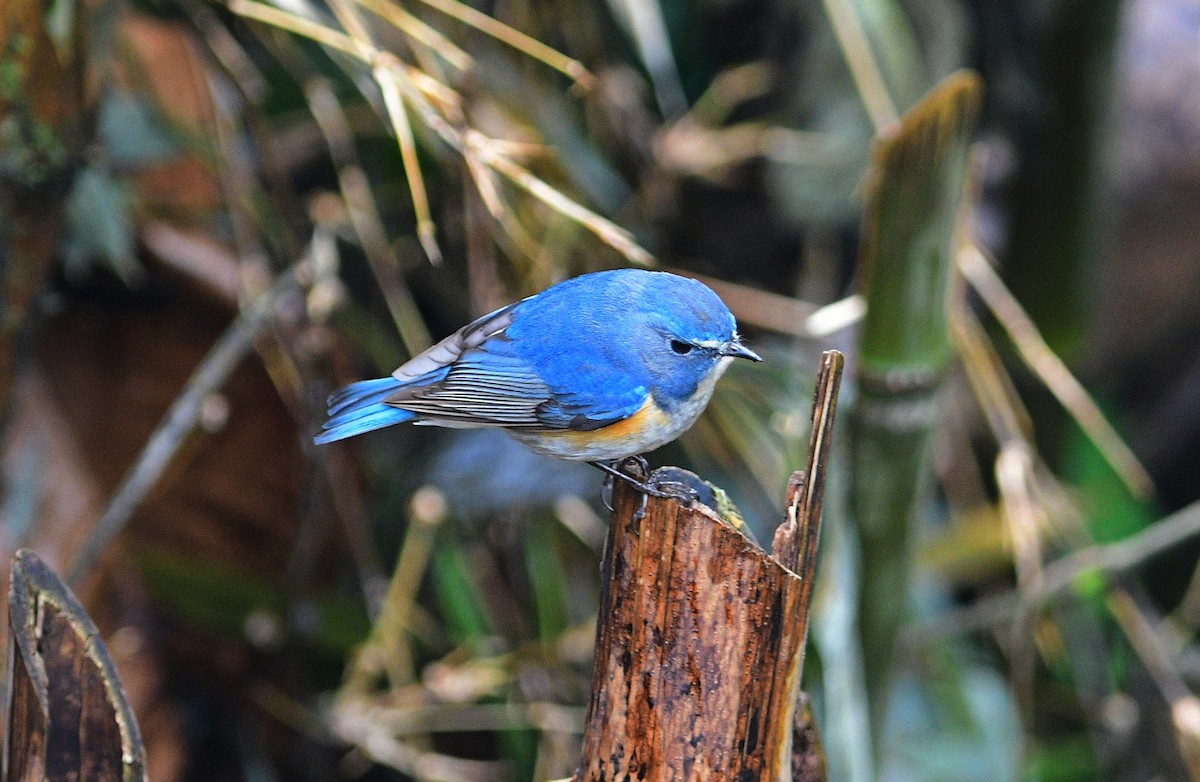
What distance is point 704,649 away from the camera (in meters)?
1.33

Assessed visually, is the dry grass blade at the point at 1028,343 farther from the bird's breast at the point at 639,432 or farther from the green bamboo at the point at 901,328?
the bird's breast at the point at 639,432

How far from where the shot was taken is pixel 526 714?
2.91m

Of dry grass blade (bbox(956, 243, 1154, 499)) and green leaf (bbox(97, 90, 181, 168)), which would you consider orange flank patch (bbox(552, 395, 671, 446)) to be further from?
green leaf (bbox(97, 90, 181, 168))

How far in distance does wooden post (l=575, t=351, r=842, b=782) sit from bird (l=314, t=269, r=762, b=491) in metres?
0.40

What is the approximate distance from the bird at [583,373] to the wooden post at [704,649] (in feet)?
1.32

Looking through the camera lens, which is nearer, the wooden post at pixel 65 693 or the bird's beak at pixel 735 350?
the wooden post at pixel 65 693

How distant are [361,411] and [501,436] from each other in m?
0.83

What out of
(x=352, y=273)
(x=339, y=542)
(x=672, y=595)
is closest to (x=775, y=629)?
(x=672, y=595)

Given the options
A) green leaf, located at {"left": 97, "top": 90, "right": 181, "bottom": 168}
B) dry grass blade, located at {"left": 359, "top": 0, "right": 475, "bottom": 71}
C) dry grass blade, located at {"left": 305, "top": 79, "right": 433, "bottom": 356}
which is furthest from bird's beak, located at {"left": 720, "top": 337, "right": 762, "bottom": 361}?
green leaf, located at {"left": 97, "top": 90, "right": 181, "bottom": 168}

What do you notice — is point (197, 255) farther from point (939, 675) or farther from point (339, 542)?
point (939, 675)

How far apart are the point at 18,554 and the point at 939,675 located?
7.21 ft

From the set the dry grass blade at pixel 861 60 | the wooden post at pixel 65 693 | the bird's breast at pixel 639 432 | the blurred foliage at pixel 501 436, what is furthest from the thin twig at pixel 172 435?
the dry grass blade at pixel 861 60

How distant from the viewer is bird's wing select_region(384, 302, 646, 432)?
6.04 ft

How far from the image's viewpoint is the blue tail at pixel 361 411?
1842mm
